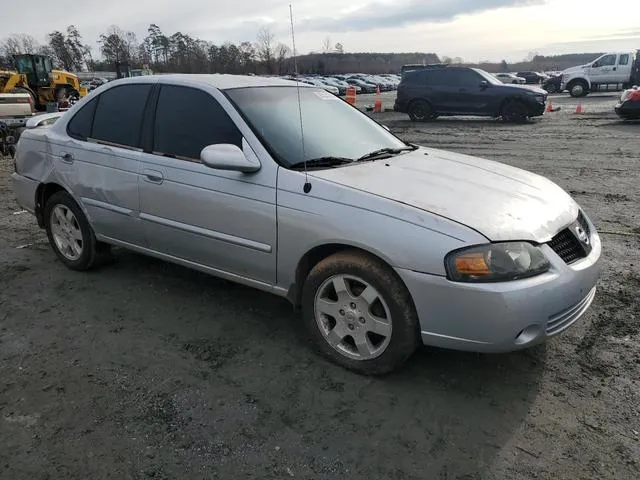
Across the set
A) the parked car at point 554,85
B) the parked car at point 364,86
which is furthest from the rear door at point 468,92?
the parked car at point 364,86

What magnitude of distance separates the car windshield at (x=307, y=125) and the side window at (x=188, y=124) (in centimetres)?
15

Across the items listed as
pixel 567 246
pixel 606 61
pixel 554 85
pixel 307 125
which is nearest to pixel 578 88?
pixel 606 61

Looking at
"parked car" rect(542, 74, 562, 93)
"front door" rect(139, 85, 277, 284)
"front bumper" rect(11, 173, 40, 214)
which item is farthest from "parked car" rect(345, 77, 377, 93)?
"front door" rect(139, 85, 277, 284)

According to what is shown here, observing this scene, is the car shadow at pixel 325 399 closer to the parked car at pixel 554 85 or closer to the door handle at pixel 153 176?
the door handle at pixel 153 176

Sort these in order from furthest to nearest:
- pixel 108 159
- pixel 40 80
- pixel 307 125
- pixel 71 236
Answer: pixel 40 80 → pixel 71 236 → pixel 108 159 → pixel 307 125

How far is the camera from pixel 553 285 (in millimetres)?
2734

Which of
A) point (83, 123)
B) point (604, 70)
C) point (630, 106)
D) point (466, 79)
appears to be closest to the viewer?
point (83, 123)

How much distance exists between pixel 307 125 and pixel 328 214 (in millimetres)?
963

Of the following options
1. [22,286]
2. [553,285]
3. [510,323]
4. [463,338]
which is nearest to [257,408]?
[463,338]

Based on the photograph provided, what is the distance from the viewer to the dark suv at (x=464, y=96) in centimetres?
1703

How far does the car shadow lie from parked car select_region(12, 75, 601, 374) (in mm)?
260

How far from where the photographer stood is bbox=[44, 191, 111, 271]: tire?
15.0 feet

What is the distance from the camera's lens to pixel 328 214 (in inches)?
118

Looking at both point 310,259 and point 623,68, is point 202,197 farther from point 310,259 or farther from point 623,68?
point 623,68
